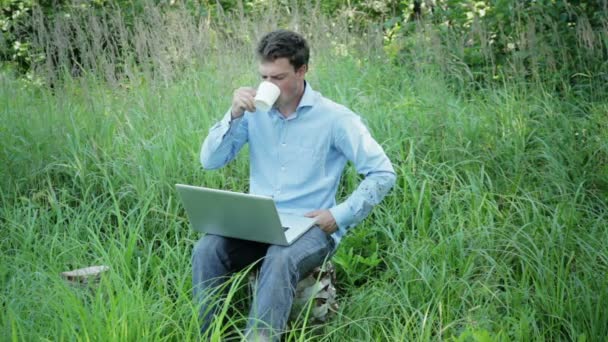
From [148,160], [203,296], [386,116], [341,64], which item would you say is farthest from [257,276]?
[341,64]

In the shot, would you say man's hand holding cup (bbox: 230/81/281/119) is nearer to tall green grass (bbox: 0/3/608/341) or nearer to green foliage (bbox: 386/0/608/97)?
tall green grass (bbox: 0/3/608/341)

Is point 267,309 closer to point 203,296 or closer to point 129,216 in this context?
point 203,296

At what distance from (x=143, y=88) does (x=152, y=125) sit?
55 centimetres

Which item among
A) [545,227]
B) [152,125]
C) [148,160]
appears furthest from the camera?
[152,125]

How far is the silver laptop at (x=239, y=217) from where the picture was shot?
125 inches

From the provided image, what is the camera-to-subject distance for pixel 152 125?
5.12 meters

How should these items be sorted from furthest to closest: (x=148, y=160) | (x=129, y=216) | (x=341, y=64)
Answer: (x=341, y=64), (x=148, y=160), (x=129, y=216)

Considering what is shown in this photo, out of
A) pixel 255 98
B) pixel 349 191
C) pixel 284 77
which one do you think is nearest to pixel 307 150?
pixel 284 77

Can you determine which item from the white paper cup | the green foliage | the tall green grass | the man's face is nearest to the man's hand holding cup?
the white paper cup

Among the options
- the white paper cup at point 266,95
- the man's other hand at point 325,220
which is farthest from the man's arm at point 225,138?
the man's other hand at point 325,220

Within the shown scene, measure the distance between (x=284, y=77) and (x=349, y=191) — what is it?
43.0 inches

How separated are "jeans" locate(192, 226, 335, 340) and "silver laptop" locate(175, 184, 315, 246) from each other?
41 millimetres

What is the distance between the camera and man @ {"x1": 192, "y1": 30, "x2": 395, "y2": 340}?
347cm

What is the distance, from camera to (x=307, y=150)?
12.1ft
